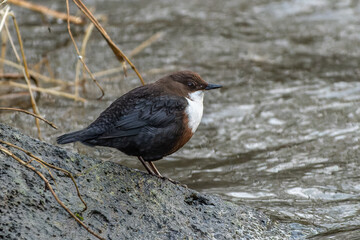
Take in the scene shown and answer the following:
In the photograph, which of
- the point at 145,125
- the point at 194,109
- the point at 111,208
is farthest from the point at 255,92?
the point at 111,208

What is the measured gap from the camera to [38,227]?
7.82 ft

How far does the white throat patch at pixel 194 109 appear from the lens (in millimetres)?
3246

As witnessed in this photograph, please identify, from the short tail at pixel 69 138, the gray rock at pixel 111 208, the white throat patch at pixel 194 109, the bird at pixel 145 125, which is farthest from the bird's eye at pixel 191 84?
the short tail at pixel 69 138

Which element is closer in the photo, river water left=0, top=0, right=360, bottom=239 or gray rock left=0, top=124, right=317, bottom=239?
gray rock left=0, top=124, right=317, bottom=239

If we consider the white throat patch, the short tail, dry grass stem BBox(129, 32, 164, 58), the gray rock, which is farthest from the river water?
the short tail

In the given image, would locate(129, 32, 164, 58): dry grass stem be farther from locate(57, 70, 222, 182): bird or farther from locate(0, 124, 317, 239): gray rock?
locate(0, 124, 317, 239): gray rock

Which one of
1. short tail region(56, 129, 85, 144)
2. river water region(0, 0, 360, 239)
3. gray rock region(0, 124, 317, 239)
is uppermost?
short tail region(56, 129, 85, 144)

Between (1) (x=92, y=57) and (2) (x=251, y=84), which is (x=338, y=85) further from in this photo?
(1) (x=92, y=57)

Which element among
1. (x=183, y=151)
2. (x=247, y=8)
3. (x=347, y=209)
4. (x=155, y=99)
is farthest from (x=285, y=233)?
(x=247, y=8)

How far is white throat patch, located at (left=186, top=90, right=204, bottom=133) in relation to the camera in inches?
128

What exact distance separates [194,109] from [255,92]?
123 inches

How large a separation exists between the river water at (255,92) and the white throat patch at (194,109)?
2.66 feet

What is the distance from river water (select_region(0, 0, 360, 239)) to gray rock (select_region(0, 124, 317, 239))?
607 millimetres

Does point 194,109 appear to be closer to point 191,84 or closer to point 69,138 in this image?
point 191,84
